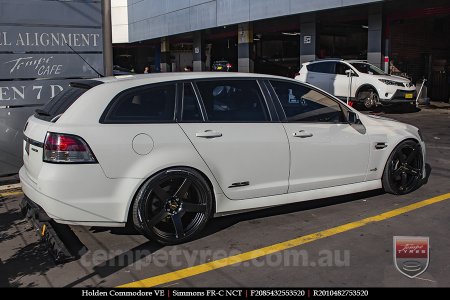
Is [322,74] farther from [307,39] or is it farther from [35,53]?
[35,53]

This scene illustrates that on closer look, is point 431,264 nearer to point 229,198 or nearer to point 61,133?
point 229,198

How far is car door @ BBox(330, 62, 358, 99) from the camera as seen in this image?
54.9ft

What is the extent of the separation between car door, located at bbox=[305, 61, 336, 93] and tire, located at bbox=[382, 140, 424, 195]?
1161 centimetres

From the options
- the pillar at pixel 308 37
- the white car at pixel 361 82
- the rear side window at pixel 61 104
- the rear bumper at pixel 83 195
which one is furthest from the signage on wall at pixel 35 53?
the pillar at pixel 308 37

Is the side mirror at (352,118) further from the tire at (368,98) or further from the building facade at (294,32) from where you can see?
the building facade at (294,32)

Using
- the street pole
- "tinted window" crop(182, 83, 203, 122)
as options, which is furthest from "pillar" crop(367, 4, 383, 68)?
"tinted window" crop(182, 83, 203, 122)

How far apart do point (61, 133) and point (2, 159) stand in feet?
11.3

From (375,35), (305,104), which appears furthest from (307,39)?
(305,104)

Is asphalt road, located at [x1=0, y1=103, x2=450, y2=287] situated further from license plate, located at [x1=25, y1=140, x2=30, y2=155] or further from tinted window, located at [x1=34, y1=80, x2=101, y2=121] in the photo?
tinted window, located at [x1=34, y1=80, x2=101, y2=121]

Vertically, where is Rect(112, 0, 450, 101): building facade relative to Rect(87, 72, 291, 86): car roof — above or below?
above

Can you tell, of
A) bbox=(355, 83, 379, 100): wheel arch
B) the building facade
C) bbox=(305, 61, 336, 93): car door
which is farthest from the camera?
the building facade

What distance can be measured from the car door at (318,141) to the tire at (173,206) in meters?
1.05

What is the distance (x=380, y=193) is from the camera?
6102mm

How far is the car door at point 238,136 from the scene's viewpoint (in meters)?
4.55
